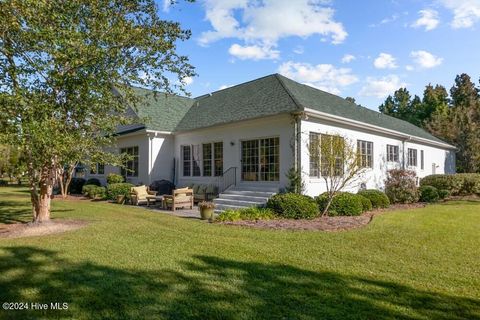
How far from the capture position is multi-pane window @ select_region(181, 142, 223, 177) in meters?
15.8

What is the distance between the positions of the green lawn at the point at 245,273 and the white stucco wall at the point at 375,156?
4.29 m

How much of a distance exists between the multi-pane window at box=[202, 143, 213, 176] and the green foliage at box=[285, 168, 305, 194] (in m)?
5.02

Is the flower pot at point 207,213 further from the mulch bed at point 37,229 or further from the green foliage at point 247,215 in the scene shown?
the mulch bed at point 37,229

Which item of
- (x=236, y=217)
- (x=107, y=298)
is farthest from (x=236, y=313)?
(x=236, y=217)

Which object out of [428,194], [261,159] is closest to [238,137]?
[261,159]

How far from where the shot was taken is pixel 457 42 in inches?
424

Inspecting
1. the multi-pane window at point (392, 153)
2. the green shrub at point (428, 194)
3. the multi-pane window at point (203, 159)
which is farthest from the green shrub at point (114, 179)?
the green shrub at point (428, 194)

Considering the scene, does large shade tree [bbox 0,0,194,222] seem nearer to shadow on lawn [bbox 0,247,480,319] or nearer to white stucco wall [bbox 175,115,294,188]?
shadow on lawn [bbox 0,247,480,319]

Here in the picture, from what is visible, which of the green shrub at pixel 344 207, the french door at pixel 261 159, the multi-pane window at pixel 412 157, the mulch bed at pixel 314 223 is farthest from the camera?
the multi-pane window at pixel 412 157

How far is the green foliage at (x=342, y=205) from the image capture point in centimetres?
1153

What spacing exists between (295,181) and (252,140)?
2.99 meters

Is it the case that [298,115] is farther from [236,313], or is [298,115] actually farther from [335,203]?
[236,313]

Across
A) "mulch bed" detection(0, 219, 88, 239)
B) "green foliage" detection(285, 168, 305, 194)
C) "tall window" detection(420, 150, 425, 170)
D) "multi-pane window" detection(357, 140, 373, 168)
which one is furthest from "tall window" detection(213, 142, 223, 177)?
"tall window" detection(420, 150, 425, 170)

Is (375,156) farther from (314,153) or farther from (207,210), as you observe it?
(207,210)
